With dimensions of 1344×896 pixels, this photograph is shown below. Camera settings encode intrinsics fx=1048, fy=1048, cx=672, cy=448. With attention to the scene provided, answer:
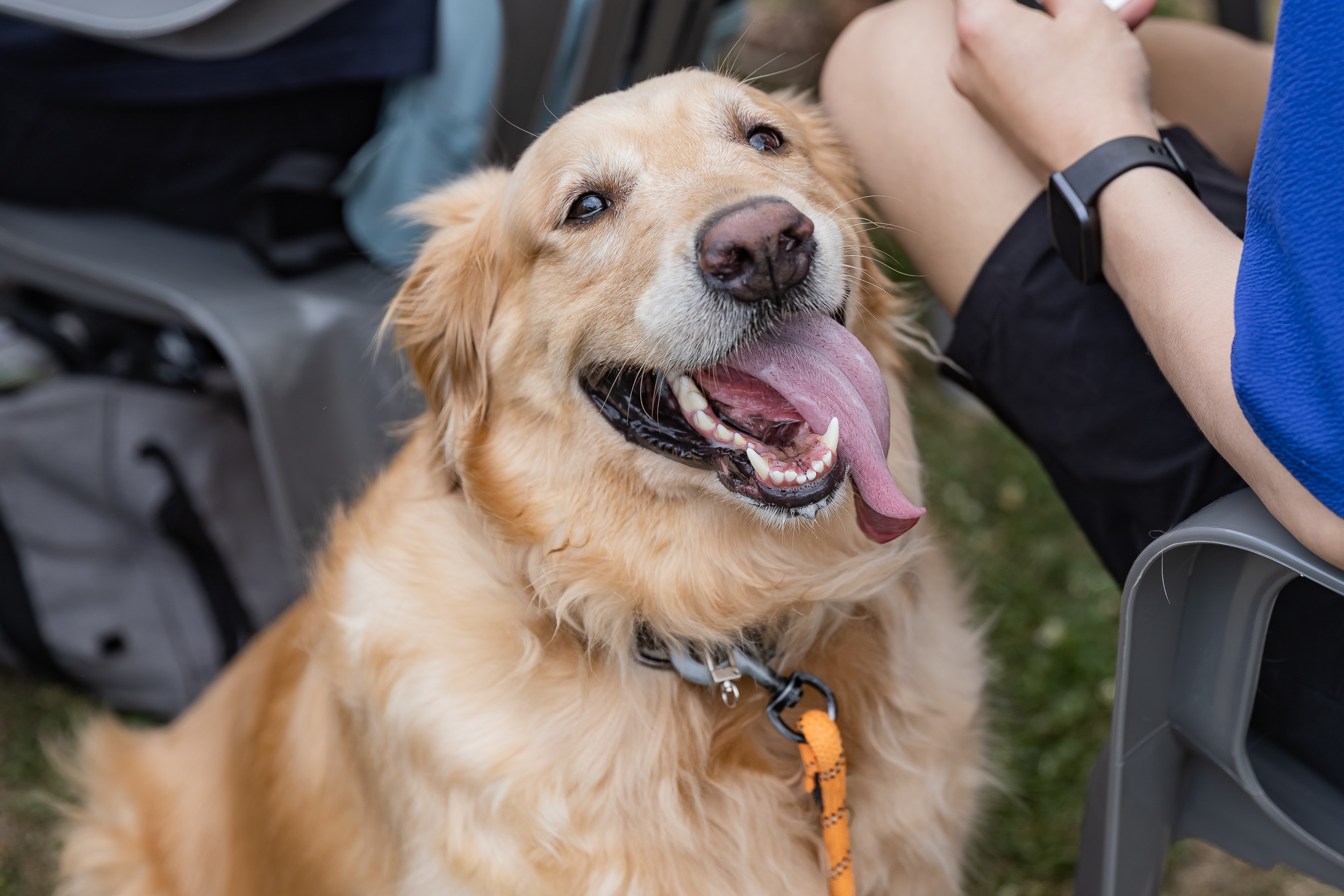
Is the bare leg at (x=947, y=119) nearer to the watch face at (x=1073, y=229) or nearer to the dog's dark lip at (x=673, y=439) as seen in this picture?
the watch face at (x=1073, y=229)

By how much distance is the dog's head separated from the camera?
5.05 feet

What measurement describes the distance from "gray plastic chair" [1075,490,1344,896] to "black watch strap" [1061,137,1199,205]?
0.46m

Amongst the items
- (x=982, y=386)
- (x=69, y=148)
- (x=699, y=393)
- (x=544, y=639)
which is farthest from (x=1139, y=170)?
(x=69, y=148)

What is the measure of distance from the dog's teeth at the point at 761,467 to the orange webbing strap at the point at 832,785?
0.35 meters

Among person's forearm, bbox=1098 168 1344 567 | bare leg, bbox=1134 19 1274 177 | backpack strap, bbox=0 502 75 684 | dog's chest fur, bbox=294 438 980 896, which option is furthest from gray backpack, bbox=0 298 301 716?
bare leg, bbox=1134 19 1274 177

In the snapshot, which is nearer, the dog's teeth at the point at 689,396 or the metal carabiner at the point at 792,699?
the metal carabiner at the point at 792,699

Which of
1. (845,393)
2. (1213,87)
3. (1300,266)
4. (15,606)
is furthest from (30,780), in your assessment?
(1213,87)

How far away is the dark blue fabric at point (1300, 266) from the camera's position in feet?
3.28

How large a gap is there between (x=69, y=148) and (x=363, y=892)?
1.97m

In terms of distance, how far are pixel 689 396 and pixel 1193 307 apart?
713mm

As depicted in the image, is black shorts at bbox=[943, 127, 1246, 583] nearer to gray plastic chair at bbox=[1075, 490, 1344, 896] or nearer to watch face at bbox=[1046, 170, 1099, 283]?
watch face at bbox=[1046, 170, 1099, 283]

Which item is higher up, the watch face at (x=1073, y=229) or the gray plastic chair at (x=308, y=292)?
the watch face at (x=1073, y=229)

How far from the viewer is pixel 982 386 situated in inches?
69.3

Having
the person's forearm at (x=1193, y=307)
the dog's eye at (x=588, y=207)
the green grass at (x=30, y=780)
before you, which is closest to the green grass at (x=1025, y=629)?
the person's forearm at (x=1193, y=307)
